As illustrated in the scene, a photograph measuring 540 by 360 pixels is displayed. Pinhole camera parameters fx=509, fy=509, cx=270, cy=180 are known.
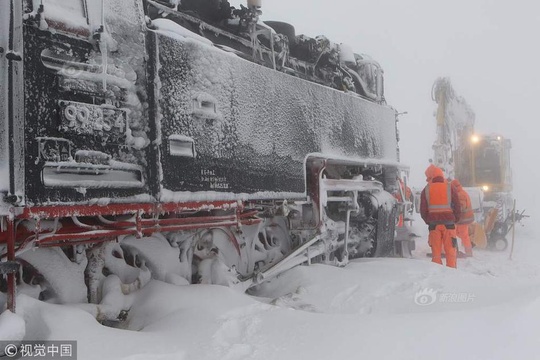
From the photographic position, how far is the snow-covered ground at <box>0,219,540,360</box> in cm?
242

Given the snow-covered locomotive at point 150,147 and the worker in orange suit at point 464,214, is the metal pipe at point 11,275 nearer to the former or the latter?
the snow-covered locomotive at point 150,147

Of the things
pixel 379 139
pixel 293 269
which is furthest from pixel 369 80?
pixel 293 269

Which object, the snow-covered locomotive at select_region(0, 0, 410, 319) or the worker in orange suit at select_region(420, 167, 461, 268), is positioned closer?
the snow-covered locomotive at select_region(0, 0, 410, 319)

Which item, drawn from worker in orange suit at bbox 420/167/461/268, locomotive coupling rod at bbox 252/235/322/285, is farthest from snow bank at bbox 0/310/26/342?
worker in orange suit at bbox 420/167/461/268

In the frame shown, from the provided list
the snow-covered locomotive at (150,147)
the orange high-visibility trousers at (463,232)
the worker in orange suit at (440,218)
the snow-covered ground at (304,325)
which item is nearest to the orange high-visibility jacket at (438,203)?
the worker in orange suit at (440,218)

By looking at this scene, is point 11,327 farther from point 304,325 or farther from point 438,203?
point 438,203

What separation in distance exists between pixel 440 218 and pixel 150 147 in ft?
16.3

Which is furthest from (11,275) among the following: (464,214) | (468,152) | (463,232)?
(468,152)

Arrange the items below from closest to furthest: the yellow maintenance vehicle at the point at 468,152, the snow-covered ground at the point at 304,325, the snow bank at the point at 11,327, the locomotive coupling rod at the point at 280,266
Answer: the snow bank at the point at 11,327 < the snow-covered ground at the point at 304,325 < the locomotive coupling rod at the point at 280,266 < the yellow maintenance vehicle at the point at 468,152

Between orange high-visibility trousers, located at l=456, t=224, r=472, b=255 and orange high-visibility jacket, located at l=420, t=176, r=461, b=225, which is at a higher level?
orange high-visibility jacket, located at l=420, t=176, r=461, b=225

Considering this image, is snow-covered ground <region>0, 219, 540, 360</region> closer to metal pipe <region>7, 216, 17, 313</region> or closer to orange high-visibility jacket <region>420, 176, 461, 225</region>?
metal pipe <region>7, 216, 17, 313</region>

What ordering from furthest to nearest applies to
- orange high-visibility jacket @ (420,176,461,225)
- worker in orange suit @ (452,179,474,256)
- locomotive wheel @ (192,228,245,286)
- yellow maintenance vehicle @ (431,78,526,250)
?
yellow maintenance vehicle @ (431,78,526,250)
worker in orange suit @ (452,179,474,256)
orange high-visibility jacket @ (420,176,461,225)
locomotive wheel @ (192,228,245,286)

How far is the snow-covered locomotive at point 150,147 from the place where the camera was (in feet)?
7.36

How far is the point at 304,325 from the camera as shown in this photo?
2.92m
